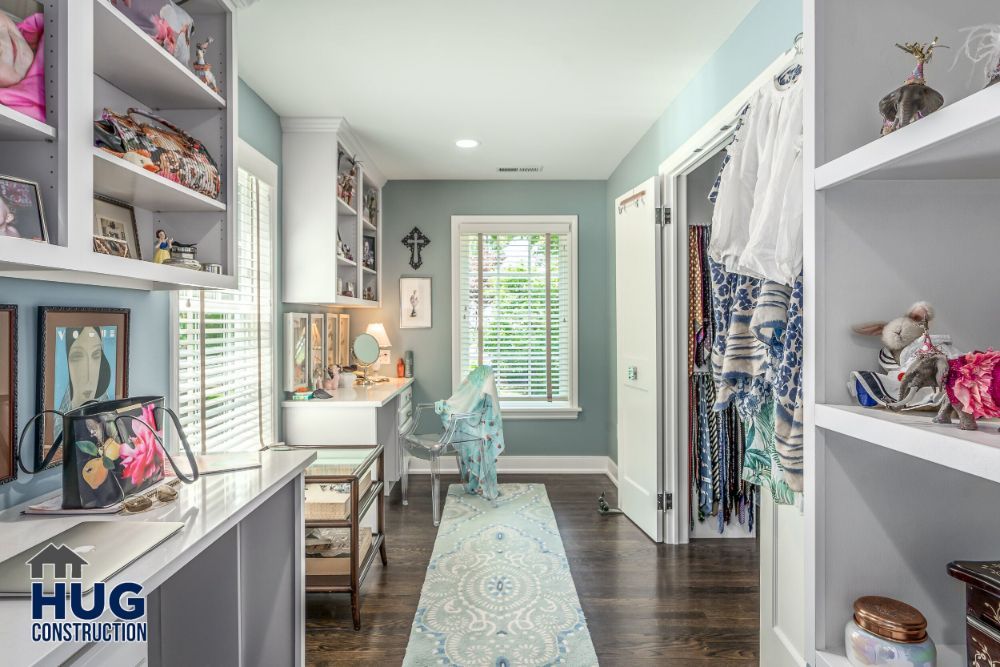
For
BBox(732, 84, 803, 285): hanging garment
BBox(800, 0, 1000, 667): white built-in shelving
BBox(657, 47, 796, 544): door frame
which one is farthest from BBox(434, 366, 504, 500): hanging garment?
BBox(800, 0, 1000, 667): white built-in shelving

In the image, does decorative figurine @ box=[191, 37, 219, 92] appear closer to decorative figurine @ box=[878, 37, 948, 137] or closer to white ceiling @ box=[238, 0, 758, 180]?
white ceiling @ box=[238, 0, 758, 180]

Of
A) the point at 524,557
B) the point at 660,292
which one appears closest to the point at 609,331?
the point at 660,292

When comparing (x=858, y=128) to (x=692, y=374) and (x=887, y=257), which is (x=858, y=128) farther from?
(x=692, y=374)

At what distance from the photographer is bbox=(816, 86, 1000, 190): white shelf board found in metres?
0.52

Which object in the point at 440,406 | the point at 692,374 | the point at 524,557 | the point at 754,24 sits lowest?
the point at 524,557

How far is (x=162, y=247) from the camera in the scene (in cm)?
183

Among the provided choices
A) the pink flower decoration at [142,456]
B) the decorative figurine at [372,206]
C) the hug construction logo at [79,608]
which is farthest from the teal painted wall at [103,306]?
the decorative figurine at [372,206]

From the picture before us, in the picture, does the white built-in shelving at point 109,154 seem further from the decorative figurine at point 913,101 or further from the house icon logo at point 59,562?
the decorative figurine at point 913,101

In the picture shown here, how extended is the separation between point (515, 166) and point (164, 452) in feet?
11.6

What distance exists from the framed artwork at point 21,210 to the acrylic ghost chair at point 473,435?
2830 millimetres

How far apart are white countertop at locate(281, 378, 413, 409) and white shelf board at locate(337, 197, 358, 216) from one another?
126cm

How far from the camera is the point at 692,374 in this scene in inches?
129

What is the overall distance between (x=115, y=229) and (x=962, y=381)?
2.13 metres

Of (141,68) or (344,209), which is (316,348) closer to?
(344,209)
